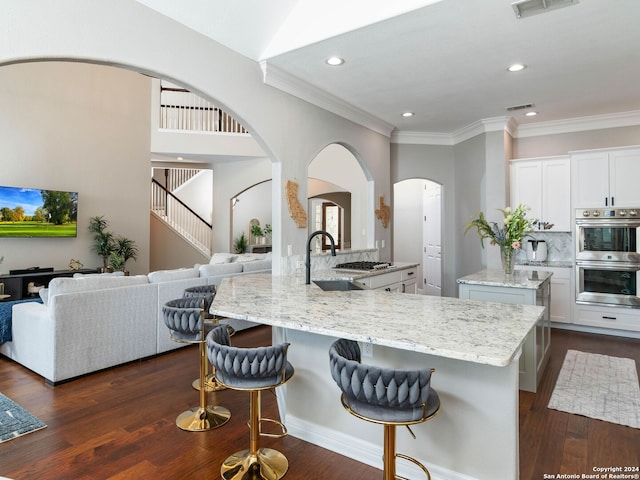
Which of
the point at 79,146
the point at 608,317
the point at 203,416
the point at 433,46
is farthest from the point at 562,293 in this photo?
the point at 79,146

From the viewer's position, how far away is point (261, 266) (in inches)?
221

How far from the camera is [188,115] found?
8375 mm

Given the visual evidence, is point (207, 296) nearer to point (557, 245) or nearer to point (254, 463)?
point (254, 463)

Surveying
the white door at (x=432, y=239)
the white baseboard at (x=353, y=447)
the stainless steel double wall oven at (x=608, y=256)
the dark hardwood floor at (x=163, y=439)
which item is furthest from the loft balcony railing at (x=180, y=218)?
the stainless steel double wall oven at (x=608, y=256)

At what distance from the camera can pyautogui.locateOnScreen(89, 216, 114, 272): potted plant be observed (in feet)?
23.0

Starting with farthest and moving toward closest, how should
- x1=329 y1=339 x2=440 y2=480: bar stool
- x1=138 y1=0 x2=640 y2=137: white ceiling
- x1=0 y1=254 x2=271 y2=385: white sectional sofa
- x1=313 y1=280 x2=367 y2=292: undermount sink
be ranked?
1. x1=0 y1=254 x2=271 y2=385: white sectional sofa
2. x1=313 y1=280 x2=367 y2=292: undermount sink
3. x1=138 y1=0 x2=640 y2=137: white ceiling
4. x1=329 y1=339 x2=440 y2=480: bar stool

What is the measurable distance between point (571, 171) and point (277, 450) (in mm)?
5199

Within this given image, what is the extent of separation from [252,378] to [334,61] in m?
2.90

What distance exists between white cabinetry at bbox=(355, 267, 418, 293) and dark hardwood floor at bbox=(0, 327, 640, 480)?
5.31 ft

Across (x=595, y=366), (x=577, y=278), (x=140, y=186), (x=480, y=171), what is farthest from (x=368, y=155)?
(x=140, y=186)

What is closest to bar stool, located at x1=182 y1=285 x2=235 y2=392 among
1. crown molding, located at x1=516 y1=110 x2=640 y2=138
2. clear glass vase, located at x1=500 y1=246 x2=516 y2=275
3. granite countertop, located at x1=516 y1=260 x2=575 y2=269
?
clear glass vase, located at x1=500 y1=246 x2=516 y2=275

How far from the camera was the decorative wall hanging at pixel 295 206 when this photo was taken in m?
3.96

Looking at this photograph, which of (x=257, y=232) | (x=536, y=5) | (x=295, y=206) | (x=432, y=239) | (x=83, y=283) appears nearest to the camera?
(x=536, y=5)

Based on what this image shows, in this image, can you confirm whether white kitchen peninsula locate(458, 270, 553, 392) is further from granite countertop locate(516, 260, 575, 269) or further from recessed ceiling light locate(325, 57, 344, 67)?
recessed ceiling light locate(325, 57, 344, 67)
